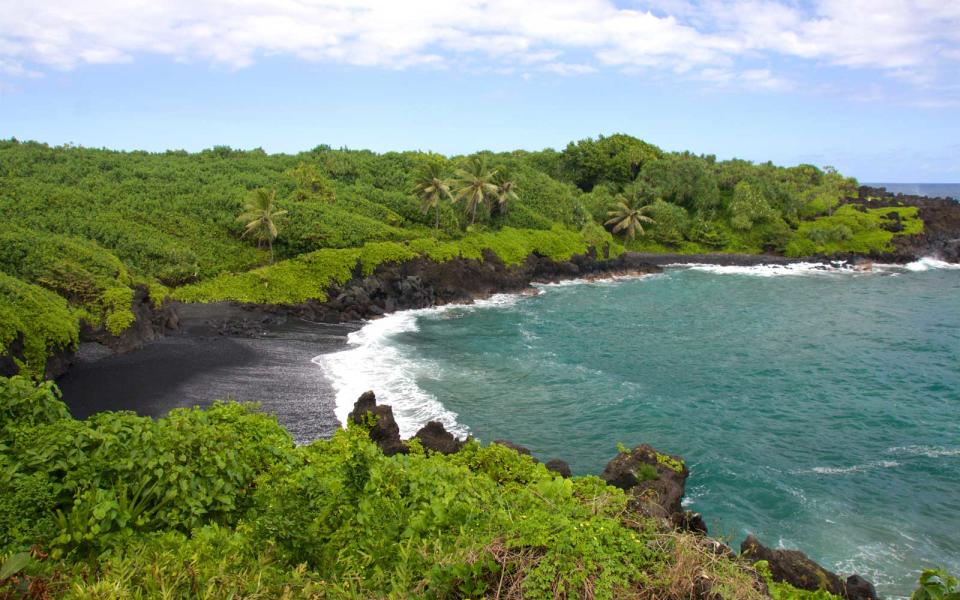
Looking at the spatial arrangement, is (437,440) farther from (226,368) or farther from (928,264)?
(928,264)

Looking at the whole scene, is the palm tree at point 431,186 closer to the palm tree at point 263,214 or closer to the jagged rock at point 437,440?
the palm tree at point 263,214

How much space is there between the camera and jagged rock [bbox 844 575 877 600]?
1500 centimetres

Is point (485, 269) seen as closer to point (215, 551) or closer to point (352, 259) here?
point (352, 259)

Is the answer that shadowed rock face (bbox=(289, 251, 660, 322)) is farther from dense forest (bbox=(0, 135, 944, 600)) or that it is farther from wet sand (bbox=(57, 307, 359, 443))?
wet sand (bbox=(57, 307, 359, 443))

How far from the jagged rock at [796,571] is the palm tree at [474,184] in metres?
48.4

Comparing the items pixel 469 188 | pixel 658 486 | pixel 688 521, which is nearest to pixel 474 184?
pixel 469 188

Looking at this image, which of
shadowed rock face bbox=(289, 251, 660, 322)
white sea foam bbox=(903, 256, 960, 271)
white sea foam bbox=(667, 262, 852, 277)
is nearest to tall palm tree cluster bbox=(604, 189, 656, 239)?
white sea foam bbox=(667, 262, 852, 277)

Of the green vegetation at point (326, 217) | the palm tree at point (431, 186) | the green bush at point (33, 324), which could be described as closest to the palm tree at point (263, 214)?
the green vegetation at point (326, 217)

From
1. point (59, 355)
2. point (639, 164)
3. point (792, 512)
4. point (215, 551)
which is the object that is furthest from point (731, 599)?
point (639, 164)

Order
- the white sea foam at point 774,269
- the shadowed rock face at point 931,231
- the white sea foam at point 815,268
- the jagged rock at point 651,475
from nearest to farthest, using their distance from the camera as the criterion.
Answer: the jagged rock at point 651,475
the white sea foam at point 815,268
the white sea foam at point 774,269
the shadowed rock face at point 931,231

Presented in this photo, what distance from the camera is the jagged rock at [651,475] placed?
60.2 feet

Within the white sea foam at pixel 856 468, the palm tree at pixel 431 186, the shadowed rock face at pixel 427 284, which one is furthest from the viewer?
the palm tree at pixel 431 186

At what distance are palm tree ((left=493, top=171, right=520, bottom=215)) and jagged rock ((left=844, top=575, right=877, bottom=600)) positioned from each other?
173 feet

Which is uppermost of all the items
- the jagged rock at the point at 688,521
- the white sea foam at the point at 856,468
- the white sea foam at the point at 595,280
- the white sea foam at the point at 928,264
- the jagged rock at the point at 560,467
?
the white sea foam at the point at 928,264
